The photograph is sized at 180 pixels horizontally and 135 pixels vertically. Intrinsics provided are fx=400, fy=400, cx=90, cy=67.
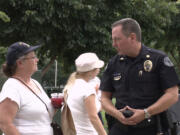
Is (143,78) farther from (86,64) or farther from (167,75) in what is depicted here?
(86,64)

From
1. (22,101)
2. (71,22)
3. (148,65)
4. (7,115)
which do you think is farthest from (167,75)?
(71,22)

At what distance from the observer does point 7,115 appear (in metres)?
3.27

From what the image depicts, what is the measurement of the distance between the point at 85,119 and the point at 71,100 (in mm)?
263

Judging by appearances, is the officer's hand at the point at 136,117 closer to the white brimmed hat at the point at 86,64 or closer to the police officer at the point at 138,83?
the police officer at the point at 138,83

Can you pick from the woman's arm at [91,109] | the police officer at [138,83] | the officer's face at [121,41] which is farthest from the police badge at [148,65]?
the woman's arm at [91,109]

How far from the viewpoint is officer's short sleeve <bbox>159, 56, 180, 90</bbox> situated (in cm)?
325

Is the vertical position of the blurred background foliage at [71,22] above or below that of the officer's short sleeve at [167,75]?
below

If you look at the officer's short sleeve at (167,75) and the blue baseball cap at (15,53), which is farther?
the blue baseball cap at (15,53)

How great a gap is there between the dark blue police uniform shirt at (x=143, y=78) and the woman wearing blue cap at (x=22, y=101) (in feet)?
2.23

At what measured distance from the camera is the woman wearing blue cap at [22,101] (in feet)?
10.8

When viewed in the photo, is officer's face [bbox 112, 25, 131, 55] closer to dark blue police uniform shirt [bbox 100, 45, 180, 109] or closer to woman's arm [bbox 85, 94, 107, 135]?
dark blue police uniform shirt [bbox 100, 45, 180, 109]

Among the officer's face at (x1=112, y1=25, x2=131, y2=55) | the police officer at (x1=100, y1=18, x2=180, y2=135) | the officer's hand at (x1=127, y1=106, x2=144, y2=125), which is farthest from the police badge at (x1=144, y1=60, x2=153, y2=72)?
the officer's hand at (x1=127, y1=106, x2=144, y2=125)

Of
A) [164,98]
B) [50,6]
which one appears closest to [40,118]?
[164,98]

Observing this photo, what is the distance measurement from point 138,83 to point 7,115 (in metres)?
1.12
